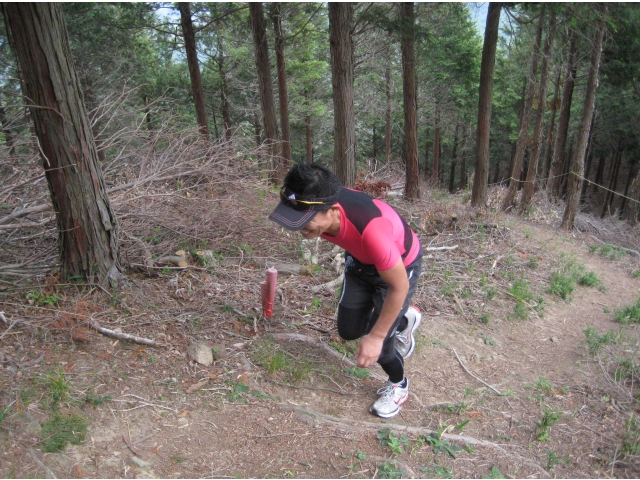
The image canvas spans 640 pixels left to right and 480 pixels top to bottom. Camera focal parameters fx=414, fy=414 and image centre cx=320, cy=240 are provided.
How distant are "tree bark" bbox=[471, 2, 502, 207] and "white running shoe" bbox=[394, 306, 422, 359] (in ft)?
24.0

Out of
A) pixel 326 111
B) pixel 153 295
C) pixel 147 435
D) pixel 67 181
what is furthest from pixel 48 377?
pixel 326 111

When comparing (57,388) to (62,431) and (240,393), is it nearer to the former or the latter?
(62,431)

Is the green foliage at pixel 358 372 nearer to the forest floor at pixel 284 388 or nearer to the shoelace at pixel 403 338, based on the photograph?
the forest floor at pixel 284 388

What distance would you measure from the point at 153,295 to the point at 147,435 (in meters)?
1.63

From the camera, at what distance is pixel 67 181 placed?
3.42 m

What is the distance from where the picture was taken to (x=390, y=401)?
3074mm

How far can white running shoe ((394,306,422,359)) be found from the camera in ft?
10.7

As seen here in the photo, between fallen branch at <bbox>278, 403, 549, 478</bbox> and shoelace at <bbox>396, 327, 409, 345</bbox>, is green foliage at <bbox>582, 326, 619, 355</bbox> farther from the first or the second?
shoelace at <bbox>396, 327, 409, 345</bbox>

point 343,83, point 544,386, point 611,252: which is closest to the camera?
point 544,386

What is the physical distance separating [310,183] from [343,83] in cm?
456

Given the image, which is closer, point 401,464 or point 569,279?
point 401,464

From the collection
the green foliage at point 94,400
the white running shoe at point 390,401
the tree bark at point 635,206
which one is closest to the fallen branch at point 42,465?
the green foliage at point 94,400

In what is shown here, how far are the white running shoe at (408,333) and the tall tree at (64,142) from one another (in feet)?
8.54

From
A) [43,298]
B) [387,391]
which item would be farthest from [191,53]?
[387,391]
